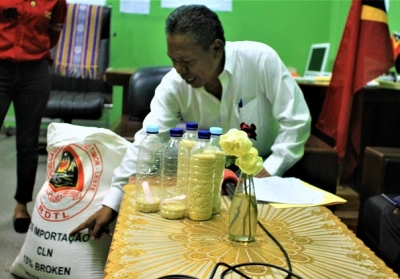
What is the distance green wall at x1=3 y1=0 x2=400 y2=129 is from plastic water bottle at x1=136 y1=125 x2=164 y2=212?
311 cm

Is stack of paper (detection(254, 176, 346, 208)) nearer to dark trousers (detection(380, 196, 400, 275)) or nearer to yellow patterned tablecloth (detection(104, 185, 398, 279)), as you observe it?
yellow patterned tablecloth (detection(104, 185, 398, 279))

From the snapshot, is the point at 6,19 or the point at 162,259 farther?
the point at 6,19

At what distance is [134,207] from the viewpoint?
1.25 m

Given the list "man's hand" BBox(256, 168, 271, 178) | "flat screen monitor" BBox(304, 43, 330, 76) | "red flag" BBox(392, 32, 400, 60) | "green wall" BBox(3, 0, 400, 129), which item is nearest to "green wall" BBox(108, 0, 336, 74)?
"green wall" BBox(3, 0, 400, 129)

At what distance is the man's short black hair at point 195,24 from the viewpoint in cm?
150

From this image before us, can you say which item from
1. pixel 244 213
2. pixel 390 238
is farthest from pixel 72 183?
pixel 390 238

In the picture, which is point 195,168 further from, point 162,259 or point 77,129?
point 77,129

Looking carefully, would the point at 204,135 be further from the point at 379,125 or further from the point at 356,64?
the point at 379,125

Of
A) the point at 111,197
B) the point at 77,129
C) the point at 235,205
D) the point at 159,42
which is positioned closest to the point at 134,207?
the point at 111,197

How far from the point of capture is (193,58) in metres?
1.52

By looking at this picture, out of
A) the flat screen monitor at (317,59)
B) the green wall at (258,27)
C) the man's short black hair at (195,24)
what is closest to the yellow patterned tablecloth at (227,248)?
the man's short black hair at (195,24)

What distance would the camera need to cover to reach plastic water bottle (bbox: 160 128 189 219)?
1.19 m

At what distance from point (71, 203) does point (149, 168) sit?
0.49 meters

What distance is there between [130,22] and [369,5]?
98.1 inches
